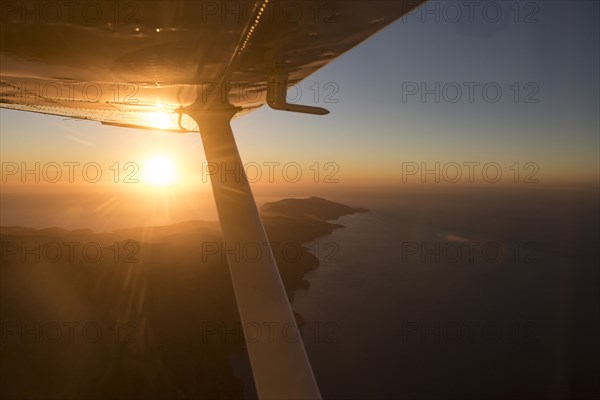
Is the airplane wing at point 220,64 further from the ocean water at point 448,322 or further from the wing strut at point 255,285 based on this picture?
the ocean water at point 448,322

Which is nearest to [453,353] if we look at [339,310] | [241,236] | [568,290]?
[339,310]

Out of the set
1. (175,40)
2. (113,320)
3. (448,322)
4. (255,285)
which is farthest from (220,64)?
(448,322)

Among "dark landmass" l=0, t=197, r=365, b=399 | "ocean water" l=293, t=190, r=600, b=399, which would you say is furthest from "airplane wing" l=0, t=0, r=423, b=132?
"ocean water" l=293, t=190, r=600, b=399

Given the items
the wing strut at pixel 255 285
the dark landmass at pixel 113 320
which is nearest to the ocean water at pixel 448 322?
the dark landmass at pixel 113 320

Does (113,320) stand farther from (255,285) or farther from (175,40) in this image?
(175,40)

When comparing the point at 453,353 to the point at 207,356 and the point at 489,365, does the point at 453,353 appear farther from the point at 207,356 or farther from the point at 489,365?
the point at 207,356

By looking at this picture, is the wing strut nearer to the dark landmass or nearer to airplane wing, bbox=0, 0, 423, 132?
airplane wing, bbox=0, 0, 423, 132
